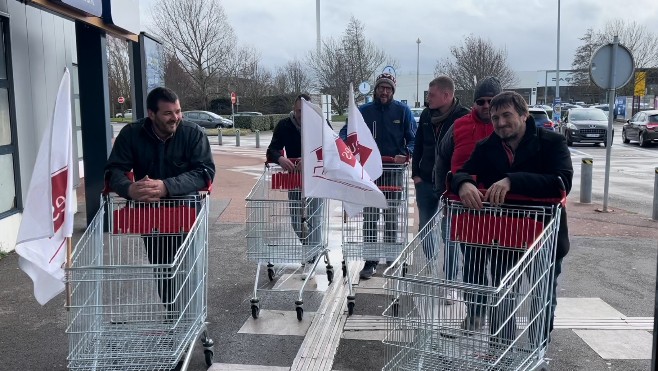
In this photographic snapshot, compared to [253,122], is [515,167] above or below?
above

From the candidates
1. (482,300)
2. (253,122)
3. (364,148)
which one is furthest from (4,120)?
(253,122)

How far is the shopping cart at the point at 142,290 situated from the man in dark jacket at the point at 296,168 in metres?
1.36

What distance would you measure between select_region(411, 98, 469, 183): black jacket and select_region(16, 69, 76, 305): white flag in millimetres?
3267

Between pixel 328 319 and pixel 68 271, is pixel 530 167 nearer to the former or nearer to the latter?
pixel 328 319

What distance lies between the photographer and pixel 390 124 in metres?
6.46

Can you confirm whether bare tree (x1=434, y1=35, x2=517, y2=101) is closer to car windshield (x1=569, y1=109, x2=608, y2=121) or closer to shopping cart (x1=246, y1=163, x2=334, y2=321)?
car windshield (x1=569, y1=109, x2=608, y2=121)

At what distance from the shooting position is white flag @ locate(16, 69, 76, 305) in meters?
3.49

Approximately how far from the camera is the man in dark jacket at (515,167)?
3.45 metres

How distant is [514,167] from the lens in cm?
364

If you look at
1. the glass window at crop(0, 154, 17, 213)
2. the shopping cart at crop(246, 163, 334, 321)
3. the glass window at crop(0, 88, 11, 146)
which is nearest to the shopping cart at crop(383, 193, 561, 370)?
the shopping cart at crop(246, 163, 334, 321)

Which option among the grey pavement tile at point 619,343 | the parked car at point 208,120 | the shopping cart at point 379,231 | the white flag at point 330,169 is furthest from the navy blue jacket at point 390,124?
the parked car at point 208,120

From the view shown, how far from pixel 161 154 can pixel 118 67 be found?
42298mm

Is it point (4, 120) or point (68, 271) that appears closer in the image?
point (68, 271)

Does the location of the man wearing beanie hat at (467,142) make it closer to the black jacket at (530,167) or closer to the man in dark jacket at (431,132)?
the black jacket at (530,167)
